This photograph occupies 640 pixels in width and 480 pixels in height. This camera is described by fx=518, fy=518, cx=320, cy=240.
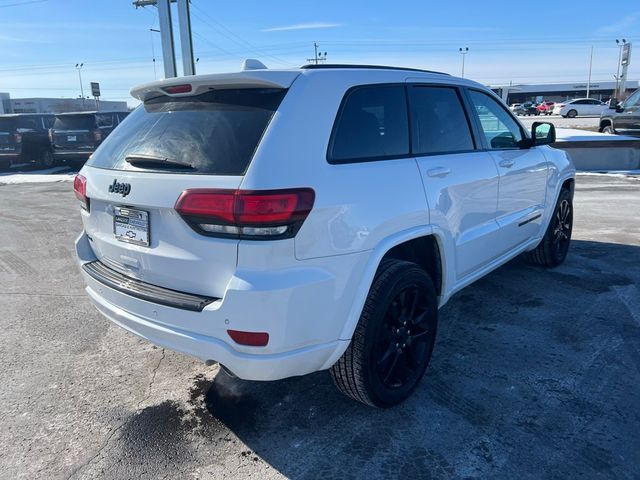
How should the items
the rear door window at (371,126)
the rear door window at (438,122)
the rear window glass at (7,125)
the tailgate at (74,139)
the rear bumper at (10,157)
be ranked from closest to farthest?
1. the rear door window at (371,126)
2. the rear door window at (438,122)
3. the tailgate at (74,139)
4. the rear window glass at (7,125)
5. the rear bumper at (10,157)

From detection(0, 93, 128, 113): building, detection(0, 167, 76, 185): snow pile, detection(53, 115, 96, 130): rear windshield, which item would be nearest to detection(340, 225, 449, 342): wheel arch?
detection(0, 167, 76, 185): snow pile

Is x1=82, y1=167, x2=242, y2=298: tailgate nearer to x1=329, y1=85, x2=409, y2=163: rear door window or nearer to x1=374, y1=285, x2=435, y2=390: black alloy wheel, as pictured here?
x1=329, y1=85, x2=409, y2=163: rear door window

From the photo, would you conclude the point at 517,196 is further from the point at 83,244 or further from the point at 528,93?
the point at 528,93

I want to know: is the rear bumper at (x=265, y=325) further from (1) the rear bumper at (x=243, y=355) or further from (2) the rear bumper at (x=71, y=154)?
(2) the rear bumper at (x=71, y=154)

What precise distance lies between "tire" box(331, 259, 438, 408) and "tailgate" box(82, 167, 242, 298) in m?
0.82

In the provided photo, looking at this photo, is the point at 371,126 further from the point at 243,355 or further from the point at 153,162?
the point at 243,355

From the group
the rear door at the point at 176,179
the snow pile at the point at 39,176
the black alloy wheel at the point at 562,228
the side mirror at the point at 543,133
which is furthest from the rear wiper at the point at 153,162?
the snow pile at the point at 39,176

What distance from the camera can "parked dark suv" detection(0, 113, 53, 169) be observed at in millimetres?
16219

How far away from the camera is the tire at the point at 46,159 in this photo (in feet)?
56.9

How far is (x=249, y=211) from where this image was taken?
87.7 inches

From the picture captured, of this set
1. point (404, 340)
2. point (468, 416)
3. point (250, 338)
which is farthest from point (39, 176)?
point (468, 416)

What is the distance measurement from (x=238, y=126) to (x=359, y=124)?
69 centimetres

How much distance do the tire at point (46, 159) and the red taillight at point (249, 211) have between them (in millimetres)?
17288

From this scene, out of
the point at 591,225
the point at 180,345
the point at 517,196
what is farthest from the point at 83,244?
the point at 591,225
